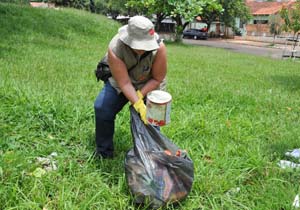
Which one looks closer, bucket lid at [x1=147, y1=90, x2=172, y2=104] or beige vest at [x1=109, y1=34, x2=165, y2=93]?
bucket lid at [x1=147, y1=90, x2=172, y2=104]

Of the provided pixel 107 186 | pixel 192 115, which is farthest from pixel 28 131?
pixel 192 115

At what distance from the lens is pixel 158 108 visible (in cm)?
243

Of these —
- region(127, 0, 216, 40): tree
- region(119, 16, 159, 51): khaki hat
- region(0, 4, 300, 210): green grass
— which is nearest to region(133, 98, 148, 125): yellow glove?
region(119, 16, 159, 51): khaki hat

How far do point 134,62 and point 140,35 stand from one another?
0.91 ft

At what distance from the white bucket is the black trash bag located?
0.58ft

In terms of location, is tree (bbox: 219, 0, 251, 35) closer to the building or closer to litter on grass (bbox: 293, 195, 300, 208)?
the building

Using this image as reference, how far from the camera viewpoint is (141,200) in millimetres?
2389

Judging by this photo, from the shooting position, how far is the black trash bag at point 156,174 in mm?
2363

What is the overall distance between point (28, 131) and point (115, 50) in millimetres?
1331

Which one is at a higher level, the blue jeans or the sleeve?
the sleeve

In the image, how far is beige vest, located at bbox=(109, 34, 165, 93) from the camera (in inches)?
104

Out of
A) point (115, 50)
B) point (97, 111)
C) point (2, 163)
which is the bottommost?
point (2, 163)

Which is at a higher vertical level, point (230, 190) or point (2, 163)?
point (2, 163)

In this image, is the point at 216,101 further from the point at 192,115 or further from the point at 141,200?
the point at 141,200
